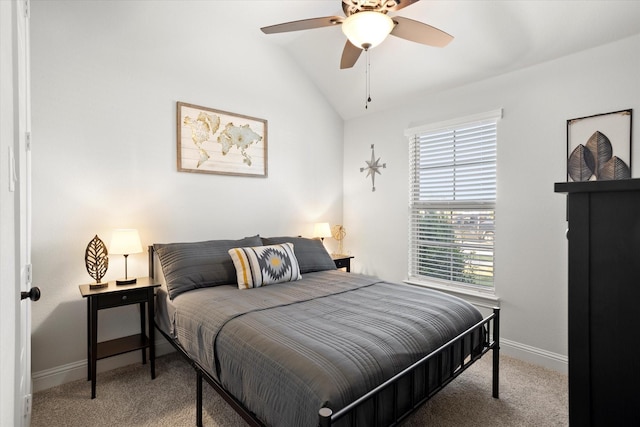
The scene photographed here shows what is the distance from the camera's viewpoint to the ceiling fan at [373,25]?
193 cm

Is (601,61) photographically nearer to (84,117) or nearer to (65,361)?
(84,117)

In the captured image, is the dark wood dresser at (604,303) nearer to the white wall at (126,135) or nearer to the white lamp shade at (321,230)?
the white wall at (126,135)

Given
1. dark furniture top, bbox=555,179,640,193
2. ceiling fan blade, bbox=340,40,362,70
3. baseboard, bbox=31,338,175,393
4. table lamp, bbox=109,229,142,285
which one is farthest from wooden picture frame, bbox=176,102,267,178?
dark furniture top, bbox=555,179,640,193

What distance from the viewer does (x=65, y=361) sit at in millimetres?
2541

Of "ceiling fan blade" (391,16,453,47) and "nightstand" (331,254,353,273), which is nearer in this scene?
"ceiling fan blade" (391,16,453,47)

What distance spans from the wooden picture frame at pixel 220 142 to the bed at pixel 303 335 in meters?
0.85

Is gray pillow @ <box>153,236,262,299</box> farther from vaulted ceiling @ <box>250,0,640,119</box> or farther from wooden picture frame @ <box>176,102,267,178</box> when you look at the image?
vaulted ceiling @ <box>250,0,640,119</box>

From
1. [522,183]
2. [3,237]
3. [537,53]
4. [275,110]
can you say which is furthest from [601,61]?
[3,237]

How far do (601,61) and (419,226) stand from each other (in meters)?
2.06

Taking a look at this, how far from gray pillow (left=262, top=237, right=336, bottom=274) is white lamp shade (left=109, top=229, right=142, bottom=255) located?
3.72 feet

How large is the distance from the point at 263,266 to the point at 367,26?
1.87 metres

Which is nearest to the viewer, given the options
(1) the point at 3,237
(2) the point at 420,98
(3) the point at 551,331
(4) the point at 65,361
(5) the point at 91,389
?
(1) the point at 3,237

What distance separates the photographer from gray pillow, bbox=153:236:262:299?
2559 mm

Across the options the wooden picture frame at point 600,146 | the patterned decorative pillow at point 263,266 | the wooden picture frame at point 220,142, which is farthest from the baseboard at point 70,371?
the wooden picture frame at point 600,146
